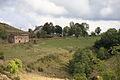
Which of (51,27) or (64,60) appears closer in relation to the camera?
(64,60)

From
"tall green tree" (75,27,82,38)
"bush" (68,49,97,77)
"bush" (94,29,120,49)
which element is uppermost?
"tall green tree" (75,27,82,38)

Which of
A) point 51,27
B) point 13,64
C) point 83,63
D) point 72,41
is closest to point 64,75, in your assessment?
point 83,63

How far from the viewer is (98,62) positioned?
21.7 metres

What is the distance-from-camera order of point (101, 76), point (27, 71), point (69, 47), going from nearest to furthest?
point (101, 76) < point (27, 71) < point (69, 47)

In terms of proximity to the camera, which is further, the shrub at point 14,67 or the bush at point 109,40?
the bush at point 109,40

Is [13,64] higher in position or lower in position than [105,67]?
lower

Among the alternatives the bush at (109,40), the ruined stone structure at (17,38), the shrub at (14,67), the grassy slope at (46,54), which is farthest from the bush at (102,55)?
the ruined stone structure at (17,38)

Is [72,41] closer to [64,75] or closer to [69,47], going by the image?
[69,47]

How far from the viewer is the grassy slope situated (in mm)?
78569

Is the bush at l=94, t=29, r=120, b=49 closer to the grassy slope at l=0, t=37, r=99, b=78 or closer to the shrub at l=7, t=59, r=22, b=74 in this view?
the grassy slope at l=0, t=37, r=99, b=78

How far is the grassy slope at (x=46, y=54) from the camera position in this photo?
258 ft

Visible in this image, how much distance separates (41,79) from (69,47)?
42.4 m

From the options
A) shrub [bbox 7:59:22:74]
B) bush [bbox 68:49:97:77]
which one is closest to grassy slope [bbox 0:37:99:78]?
bush [bbox 68:49:97:77]

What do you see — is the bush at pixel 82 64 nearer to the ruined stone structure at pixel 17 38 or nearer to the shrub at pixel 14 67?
the shrub at pixel 14 67
